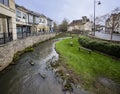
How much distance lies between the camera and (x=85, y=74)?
11.1 meters

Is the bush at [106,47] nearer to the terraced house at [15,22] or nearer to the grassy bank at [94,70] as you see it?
the grassy bank at [94,70]

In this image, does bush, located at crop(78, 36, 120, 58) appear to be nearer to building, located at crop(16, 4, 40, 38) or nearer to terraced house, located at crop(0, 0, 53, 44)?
terraced house, located at crop(0, 0, 53, 44)

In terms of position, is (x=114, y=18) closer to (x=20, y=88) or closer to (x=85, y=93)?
(x=85, y=93)

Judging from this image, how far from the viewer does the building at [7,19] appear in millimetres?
13044

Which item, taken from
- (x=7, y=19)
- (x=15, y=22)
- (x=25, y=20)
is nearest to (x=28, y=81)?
(x=7, y=19)

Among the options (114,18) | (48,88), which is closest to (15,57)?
(48,88)

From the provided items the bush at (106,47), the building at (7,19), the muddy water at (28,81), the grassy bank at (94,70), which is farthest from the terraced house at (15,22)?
the bush at (106,47)

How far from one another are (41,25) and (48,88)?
130 ft

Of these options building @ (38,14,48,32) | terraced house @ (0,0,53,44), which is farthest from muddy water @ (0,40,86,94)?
building @ (38,14,48,32)

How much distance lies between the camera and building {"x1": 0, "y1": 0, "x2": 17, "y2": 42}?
42.8 feet

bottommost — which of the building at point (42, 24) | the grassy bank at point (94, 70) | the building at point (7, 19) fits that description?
the grassy bank at point (94, 70)

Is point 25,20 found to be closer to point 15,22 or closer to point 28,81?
point 15,22

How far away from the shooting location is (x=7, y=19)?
1586 centimetres

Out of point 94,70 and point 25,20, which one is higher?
point 25,20
